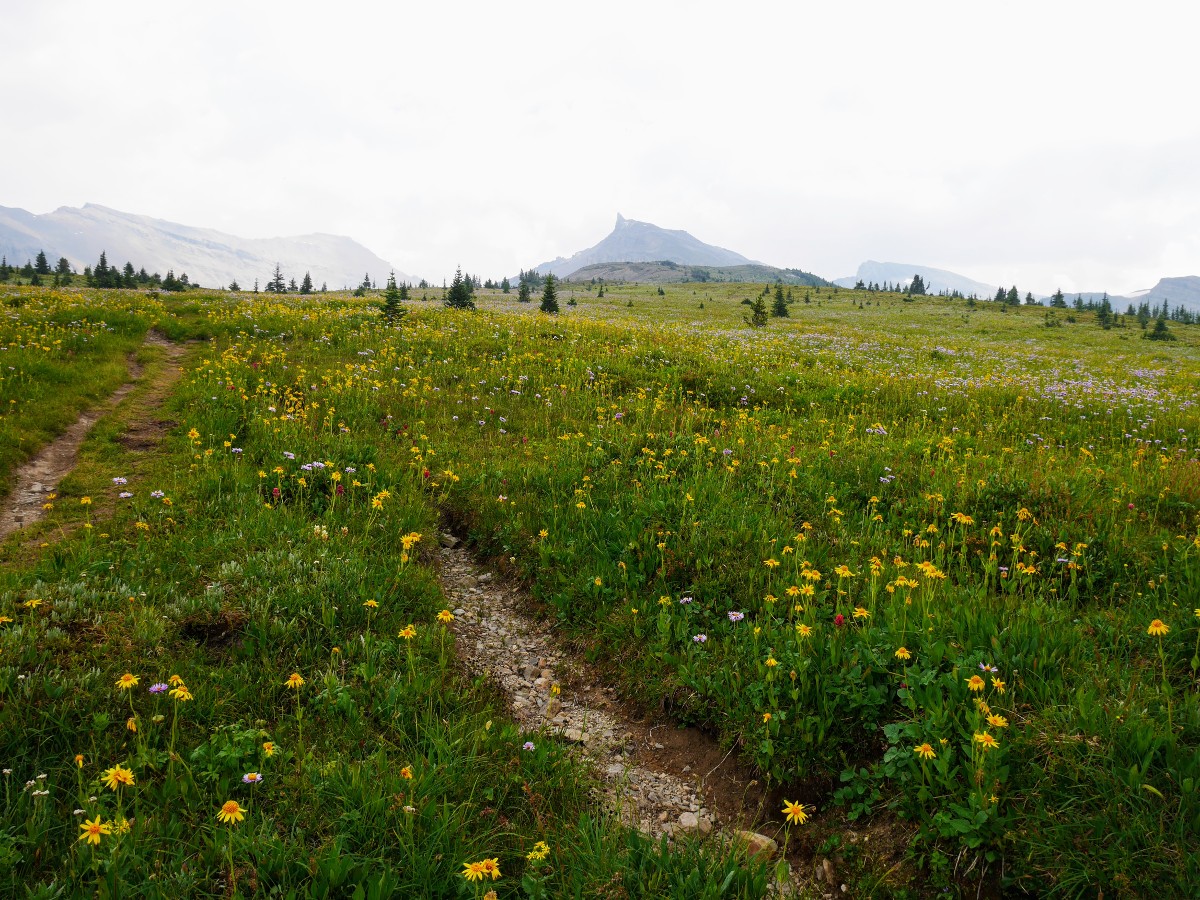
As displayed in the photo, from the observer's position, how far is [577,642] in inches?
204

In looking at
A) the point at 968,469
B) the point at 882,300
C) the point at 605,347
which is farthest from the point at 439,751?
the point at 882,300

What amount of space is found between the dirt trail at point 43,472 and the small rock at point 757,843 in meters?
7.58

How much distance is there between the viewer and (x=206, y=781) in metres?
3.13

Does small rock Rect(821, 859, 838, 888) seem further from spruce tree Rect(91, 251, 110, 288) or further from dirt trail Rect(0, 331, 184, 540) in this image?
spruce tree Rect(91, 251, 110, 288)

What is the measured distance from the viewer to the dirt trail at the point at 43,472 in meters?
6.09

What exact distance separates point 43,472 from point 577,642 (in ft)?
25.2

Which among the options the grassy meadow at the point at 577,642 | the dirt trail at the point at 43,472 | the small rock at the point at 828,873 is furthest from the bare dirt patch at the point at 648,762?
the dirt trail at the point at 43,472

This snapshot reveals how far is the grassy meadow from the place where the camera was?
2793 millimetres

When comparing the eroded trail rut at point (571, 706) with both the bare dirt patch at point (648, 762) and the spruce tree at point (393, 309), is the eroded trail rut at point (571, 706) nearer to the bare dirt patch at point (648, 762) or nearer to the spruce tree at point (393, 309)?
the bare dirt patch at point (648, 762)

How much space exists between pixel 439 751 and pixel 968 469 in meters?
7.56

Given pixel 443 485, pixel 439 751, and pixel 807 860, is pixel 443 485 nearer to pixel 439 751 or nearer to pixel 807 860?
pixel 439 751

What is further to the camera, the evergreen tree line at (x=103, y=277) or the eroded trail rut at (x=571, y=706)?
the evergreen tree line at (x=103, y=277)

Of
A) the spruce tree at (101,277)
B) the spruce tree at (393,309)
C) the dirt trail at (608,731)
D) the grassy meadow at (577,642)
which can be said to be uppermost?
the spruce tree at (101,277)

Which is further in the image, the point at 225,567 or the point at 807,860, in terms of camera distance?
the point at 225,567
